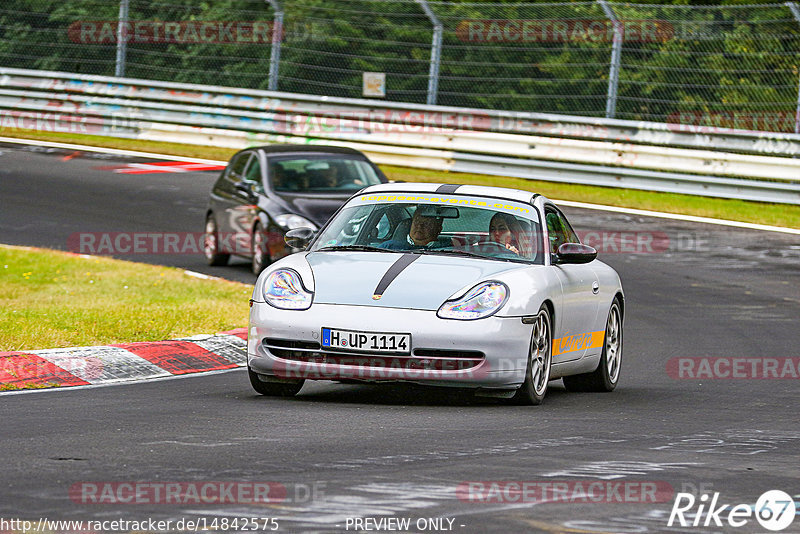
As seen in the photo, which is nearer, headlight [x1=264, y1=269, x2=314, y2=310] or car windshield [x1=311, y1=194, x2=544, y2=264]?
headlight [x1=264, y1=269, x2=314, y2=310]

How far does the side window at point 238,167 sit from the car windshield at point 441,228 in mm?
7959

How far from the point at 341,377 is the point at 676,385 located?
9.84 feet

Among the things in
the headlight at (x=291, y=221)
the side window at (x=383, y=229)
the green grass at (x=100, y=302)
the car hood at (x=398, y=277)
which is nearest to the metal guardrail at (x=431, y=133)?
the headlight at (x=291, y=221)

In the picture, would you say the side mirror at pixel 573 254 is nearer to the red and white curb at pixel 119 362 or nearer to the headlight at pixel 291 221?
A: the red and white curb at pixel 119 362

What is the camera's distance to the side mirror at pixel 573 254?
9.88m

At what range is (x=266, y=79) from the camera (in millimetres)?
28938

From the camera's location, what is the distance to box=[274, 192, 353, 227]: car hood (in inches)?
638

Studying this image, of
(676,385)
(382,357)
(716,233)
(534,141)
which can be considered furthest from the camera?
(534,141)

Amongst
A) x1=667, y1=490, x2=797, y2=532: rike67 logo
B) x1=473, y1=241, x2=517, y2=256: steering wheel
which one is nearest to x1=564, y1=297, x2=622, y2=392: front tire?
x1=473, y1=241, x2=517, y2=256: steering wheel

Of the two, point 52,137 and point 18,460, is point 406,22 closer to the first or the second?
point 52,137

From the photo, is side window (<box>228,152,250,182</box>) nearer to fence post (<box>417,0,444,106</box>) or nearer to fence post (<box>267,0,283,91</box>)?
fence post (<box>417,0,444,106</box>)

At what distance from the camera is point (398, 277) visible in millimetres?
9070

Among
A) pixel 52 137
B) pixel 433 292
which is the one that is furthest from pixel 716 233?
pixel 52 137

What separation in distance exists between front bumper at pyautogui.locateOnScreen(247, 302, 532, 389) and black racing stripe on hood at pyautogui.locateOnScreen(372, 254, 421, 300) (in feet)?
0.42
